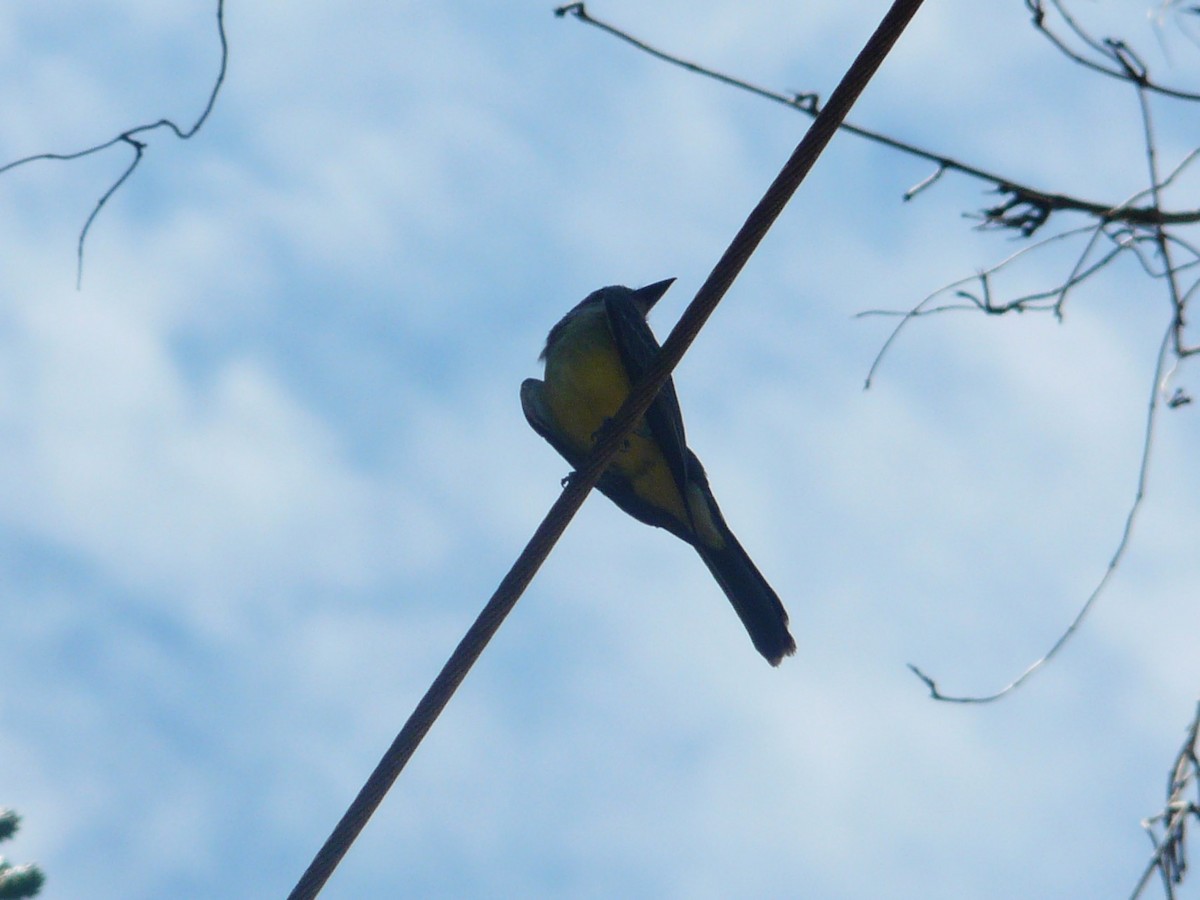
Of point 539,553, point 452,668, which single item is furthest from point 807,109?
point 452,668

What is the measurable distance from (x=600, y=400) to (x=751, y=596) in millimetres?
1099

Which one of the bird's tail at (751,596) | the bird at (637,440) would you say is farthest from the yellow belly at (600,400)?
the bird's tail at (751,596)

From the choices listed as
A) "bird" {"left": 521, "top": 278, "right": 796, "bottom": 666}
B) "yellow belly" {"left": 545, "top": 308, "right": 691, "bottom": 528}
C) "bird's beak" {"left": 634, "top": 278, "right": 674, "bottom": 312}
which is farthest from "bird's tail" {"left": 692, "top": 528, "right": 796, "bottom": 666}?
"bird's beak" {"left": 634, "top": 278, "right": 674, "bottom": 312}

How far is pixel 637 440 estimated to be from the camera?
5531mm

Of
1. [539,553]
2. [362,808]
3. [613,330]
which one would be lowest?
[362,808]

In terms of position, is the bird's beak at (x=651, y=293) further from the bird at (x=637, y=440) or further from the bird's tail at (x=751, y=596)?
the bird's tail at (x=751, y=596)

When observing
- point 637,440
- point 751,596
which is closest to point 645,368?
point 637,440

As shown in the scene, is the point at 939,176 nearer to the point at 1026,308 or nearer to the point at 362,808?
the point at 1026,308

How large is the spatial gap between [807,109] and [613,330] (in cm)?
194

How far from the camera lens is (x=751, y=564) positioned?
5.24 meters

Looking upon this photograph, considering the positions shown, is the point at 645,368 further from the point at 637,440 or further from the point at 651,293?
the point at 651,293

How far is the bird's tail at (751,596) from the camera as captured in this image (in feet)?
16.3

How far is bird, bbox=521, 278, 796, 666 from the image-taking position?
5094 mm

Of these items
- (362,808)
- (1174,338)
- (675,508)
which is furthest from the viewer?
(675,508)
